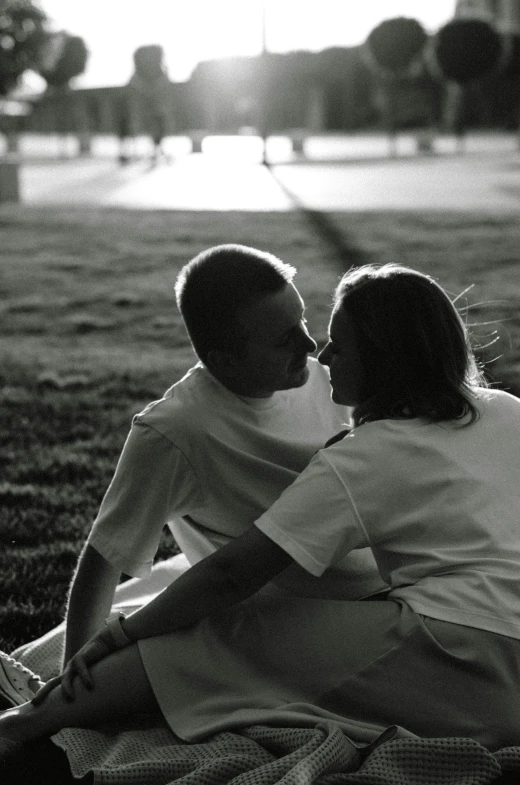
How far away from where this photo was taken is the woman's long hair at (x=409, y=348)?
105 inches

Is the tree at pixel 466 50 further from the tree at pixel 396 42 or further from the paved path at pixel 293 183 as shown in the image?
the paved path at pixel 293 183

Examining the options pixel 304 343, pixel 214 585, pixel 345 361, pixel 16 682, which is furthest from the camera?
pixel 16 682

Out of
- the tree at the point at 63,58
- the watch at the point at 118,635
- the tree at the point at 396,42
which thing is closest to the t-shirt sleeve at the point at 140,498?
the watch at the point at 118,635

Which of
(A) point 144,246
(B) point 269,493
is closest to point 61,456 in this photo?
(B) point 269,493

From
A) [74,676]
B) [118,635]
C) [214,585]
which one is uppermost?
[214,585]

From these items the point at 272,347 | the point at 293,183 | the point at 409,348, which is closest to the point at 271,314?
the point at 272,347

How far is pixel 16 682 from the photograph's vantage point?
3215 mm

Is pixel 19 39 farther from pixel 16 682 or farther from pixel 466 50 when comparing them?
pixel 16 682

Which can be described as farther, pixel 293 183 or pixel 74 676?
pixel 293 183

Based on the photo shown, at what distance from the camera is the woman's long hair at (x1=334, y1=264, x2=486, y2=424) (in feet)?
8.79

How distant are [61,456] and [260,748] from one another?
326 centimetres

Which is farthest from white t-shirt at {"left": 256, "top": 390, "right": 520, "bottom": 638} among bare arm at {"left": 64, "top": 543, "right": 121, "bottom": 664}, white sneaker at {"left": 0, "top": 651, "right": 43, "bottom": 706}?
white sneaker at {"left": 0, "top": 651, "right": 43, "bottom": 706}

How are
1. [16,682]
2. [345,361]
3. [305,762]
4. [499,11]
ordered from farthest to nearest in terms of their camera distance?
[499,11], [16,682], [345,361], [305,762]

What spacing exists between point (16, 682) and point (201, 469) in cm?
89
